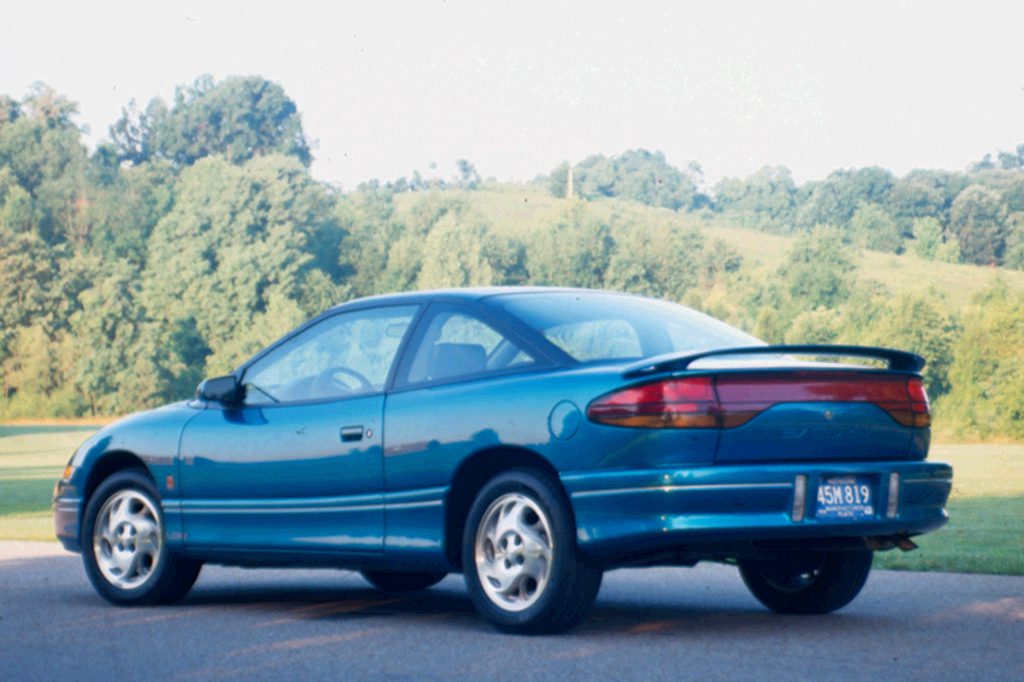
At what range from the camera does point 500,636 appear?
756cm

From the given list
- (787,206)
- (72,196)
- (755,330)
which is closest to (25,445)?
(755,330)

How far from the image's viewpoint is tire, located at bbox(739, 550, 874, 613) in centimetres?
838

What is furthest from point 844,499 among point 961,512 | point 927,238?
point 927,238

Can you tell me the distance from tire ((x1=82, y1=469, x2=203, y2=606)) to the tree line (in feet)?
225

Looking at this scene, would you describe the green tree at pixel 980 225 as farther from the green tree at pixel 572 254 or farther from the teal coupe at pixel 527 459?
the teal coupe at pixel 527 459

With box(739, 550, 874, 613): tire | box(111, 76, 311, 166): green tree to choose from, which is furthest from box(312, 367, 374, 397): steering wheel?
box(111, 76, 311, 166): green tree

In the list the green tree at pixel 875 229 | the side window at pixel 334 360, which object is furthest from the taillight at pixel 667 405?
the green tree at pixel 875 229

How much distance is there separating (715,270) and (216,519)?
329 ft

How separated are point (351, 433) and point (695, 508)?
1945 millimetres

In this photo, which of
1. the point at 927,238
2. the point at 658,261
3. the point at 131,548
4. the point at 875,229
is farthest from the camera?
the point at 875,229

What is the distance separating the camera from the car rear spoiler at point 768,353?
716 cm

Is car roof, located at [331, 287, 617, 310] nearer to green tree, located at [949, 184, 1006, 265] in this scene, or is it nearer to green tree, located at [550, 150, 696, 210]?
green tree, located at [949, 184, 1006, 265]

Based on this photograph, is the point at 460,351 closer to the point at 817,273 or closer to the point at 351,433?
the point at 351,433

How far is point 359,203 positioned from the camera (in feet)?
406
